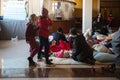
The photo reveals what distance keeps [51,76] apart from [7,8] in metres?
8.11

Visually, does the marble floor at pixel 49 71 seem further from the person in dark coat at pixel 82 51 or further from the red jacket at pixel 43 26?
the red jacket at pixel 43 26

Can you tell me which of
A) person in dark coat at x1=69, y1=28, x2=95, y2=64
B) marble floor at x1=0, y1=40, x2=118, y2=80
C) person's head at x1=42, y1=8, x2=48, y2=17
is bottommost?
marble floor at x1=0, y1=40, x2=118, y2=80

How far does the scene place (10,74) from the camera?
232 inches

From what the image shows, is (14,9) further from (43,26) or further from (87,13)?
(43,26)

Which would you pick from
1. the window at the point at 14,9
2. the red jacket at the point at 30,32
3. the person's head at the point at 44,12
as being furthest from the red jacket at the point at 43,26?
the window at the point at 14,9

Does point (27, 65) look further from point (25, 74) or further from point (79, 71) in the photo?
point (79, 71)

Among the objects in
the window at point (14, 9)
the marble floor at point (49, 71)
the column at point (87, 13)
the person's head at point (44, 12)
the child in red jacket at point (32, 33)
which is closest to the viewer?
the marble floor at point (49, 71)

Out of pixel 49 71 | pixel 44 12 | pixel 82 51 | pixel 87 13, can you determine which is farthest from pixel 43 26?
pixel 87 13

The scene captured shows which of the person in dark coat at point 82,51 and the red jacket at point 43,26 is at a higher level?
the red jacket at point 43,26

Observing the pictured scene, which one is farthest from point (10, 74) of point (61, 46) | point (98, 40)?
point (98, 40)

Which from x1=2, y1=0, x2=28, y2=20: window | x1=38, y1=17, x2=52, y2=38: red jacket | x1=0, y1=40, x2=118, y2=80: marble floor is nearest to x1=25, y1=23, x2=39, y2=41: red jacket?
x1=38, y1=17, x2=52, y2=38: red jacket

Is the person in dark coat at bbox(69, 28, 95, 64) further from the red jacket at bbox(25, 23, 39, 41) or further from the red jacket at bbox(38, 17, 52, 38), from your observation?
the red jacket at bbox(25, 23, 39, 41)

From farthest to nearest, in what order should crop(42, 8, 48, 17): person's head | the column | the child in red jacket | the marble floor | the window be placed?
the window, the column, crop(42, 8, 48, 17): person's head, the child in red jacket, the marble floor

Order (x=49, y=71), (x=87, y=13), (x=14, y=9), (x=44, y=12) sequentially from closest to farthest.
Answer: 1. (x=49, y=71)
2. (x=44, y=12)
3. (x=87, y=13)
4. (x=14, y=9)
